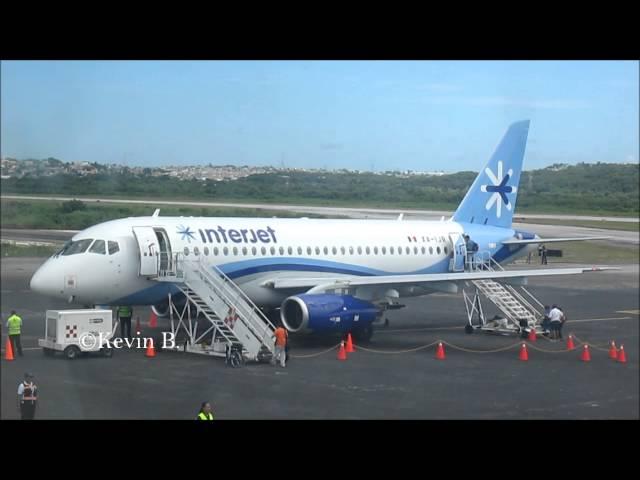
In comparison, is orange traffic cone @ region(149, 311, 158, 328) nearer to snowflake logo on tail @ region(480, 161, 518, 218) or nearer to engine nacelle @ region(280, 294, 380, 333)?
engine nacelle @ region(280, 294, 380, 333)

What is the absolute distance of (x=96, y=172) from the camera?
1873 centimetres

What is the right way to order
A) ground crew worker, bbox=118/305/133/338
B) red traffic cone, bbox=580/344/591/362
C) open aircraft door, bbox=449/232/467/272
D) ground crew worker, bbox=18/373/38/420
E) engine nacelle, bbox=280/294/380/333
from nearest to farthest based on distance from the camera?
ground crew worker, bbox=18/373/38/420, red traffic cone, bbox=580/344/591/362, engine nacelle, bbox=280/294/380/333, ground crew worker, bbox=118/305/133/338, open aircraft door, bbox=449/232/467/272

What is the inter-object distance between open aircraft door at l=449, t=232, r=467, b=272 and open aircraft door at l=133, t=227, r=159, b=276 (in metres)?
10.5

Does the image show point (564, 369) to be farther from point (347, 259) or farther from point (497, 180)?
point (497, 180)

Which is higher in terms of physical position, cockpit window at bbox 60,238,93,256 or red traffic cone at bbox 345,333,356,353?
cockpit window at bbox 60,238,93,256

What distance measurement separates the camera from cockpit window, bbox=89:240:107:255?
2494 centimetres

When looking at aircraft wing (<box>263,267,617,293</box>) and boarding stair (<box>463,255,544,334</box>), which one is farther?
boarding stair (<box>463,255,544,334</box>)

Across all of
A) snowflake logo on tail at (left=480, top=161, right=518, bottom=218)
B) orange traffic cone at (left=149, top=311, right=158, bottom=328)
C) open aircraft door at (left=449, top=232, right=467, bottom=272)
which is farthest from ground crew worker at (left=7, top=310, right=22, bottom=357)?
snowflake logo on tail at (left=480, top=161, right=518, bottom=218)

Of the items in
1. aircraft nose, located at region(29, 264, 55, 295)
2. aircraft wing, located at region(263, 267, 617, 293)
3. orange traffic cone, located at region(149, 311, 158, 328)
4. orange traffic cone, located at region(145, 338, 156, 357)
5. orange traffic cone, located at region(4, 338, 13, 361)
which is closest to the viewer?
orange traffic cone, located at region(4, 338, 13, 361)

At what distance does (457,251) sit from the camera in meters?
31.5

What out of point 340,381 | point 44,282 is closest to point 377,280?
point 340,381

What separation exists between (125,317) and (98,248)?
2023 mm
